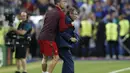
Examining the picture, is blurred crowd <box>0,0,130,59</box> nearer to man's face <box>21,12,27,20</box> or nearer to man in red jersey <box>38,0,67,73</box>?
man's face <box>21,12,27,20</box>

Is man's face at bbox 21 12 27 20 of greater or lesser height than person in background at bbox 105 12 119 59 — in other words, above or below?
above

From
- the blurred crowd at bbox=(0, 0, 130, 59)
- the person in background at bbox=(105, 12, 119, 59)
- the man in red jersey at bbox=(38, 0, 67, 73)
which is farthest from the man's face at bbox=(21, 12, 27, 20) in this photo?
the person in background at bbox=(105, 12, 119, 59)

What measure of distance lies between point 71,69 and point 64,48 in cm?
55

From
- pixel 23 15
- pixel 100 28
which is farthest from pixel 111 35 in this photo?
pixel 23 15

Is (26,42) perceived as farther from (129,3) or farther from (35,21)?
(129,3)

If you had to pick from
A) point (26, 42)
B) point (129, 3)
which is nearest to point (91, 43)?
point (129, 3)

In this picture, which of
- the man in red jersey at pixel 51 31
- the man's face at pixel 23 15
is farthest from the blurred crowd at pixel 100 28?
the man in red jersey at pixel 51 31

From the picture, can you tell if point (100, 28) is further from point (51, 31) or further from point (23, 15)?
point (51, 31)

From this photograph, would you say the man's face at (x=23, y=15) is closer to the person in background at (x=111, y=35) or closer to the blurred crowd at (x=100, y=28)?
the blurred crowd at (x=100, y=28)

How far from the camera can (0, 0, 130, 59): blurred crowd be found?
22297mm

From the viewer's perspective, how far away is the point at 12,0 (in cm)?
2545

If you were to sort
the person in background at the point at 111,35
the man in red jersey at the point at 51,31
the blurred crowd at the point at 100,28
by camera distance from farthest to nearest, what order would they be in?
the blurred crowd at the point at 100,28
the person in background at the point at 111,35
the man in red jersey at the point at 51,31

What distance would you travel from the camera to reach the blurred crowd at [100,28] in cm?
2230

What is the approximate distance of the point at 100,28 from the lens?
22938mm
